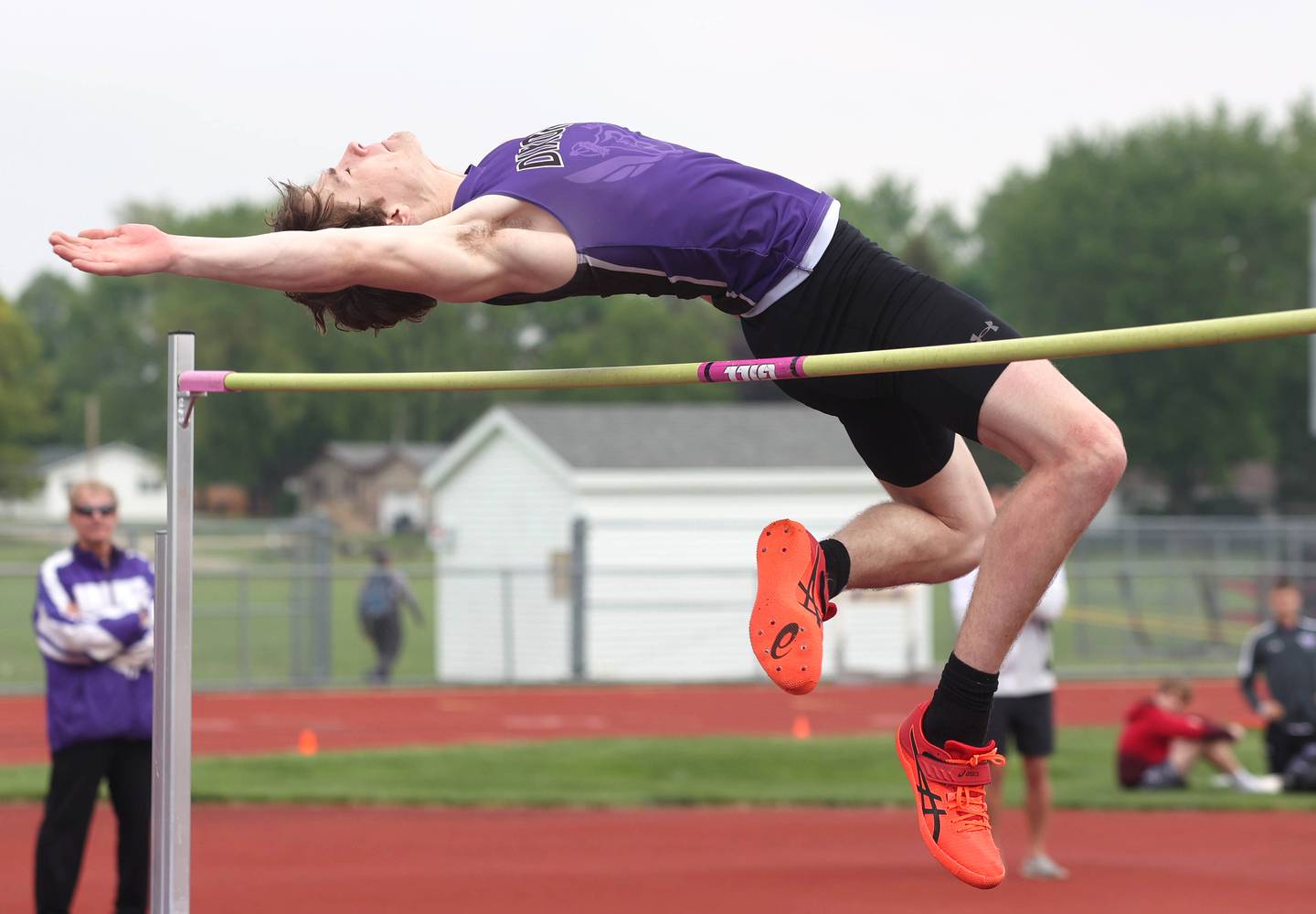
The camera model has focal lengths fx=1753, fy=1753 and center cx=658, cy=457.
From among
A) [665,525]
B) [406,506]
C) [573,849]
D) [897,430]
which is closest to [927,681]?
[665,525]

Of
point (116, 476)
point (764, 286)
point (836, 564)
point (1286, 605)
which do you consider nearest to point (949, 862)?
point (836, 564)

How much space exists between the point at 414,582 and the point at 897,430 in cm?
2716

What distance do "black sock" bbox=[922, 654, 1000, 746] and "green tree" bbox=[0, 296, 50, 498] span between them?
189ft

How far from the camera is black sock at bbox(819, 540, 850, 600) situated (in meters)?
4.02

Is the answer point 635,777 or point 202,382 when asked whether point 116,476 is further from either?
point 202,382

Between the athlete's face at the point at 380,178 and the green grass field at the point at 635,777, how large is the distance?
7.75 m

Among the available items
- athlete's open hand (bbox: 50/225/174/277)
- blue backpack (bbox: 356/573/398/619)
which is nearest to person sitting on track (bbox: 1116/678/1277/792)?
blue backpack (bbox: 356/573/398/619)

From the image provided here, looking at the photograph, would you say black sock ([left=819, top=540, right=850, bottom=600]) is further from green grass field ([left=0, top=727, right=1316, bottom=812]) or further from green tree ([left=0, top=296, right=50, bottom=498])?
green tree ([left=0, top=296, right=50, bottom=498])

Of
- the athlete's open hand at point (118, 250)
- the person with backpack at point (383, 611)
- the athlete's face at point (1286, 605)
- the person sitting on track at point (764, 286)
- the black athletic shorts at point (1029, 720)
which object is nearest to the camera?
the athlete's open hand at point (118, 250)

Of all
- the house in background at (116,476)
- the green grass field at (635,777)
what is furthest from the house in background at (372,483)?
the green grass field at (635,777)

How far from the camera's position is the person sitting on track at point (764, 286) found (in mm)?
3357

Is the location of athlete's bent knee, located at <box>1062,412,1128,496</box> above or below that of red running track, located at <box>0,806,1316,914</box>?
above

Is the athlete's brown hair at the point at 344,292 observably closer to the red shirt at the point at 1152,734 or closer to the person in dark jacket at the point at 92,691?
the person in dark jacket at the point at 92,691

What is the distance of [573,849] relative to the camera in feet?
31.4
